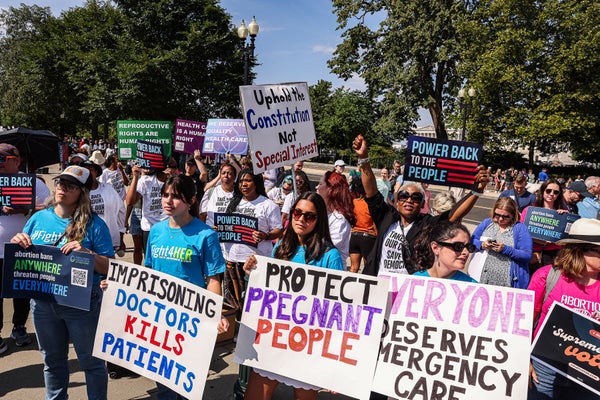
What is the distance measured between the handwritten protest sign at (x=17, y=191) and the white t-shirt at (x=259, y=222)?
1.98 metres

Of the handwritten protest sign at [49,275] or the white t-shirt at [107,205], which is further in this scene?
the white t-shirt at [107,205]

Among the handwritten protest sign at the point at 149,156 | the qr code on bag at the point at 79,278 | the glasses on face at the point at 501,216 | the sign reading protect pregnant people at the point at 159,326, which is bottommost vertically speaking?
the sign reading protect pregnant people at the point at 159,326

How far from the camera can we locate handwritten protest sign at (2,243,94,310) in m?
3.00

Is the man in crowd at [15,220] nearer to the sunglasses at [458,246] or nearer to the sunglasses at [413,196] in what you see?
the sunglasses at [413,196]

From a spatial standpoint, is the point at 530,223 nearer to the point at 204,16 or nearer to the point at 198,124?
the point at 198,124

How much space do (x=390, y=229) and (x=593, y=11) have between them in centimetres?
3131

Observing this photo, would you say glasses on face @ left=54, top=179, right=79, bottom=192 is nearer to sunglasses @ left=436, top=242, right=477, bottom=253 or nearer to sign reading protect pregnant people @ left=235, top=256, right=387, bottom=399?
sign reading protect pregnant people @ left=235, top=256, right=387, bottom=399

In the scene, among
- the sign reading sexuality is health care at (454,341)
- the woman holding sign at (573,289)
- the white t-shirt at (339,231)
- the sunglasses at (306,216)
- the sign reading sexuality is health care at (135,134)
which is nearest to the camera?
the sign reading sexuality is health care at (454,341)

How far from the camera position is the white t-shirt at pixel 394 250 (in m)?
3.74

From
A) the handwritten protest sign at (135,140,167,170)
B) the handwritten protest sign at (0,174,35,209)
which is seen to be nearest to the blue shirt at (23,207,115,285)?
the handwritten protest sign at (0,174,35,209)

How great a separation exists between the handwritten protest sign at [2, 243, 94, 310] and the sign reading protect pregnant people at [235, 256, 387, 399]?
1.16m

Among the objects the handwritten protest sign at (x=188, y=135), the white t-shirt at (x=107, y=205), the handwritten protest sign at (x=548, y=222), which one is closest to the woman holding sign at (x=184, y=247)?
the white t-shirt at (x=107, y=205)

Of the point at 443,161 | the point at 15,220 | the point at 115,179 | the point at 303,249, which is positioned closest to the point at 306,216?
the point at 303,249

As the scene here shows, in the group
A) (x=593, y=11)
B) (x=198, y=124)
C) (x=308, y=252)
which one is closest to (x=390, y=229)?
(x=308, y=252)
